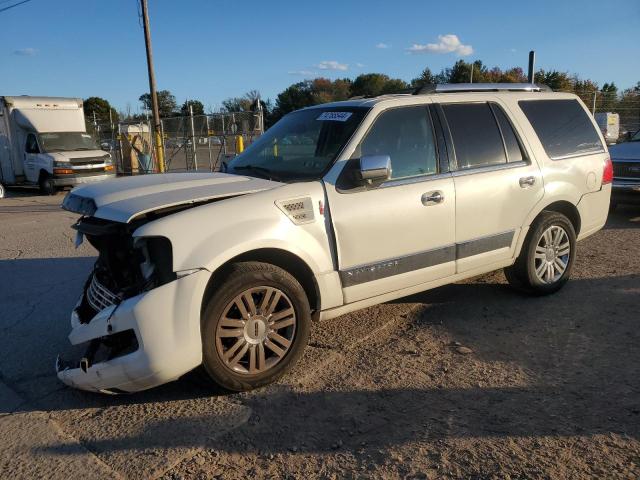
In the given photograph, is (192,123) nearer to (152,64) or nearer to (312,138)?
(152,64)

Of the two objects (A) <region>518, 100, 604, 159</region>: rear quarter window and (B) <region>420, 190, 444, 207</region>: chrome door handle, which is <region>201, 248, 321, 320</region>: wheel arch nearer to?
(B) <region>420, 190, 444, 207</region>: chrome door handle

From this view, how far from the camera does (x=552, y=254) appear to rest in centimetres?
514

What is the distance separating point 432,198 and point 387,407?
1.69 m

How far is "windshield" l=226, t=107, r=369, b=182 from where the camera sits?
401 centimetres

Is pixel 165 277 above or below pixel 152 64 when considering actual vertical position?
below

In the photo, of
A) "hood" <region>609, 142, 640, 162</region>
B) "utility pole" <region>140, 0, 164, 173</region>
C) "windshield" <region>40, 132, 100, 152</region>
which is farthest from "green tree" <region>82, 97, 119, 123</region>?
"hood" <region>609, 142, 640, 162</region>

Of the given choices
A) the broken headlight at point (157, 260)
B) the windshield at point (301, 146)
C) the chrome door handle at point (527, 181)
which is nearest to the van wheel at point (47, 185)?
the windshield at point (301, 146)

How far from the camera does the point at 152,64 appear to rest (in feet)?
67.7

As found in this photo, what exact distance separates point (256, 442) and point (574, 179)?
393 cm

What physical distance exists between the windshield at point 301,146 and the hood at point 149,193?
0.32 meters

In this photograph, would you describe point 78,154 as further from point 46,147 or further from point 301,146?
point 301,146

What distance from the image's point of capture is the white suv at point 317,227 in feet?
10.4

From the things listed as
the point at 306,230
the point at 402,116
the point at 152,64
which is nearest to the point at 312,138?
the point at 402,116

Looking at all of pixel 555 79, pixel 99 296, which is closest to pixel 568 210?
pixel 99 296
